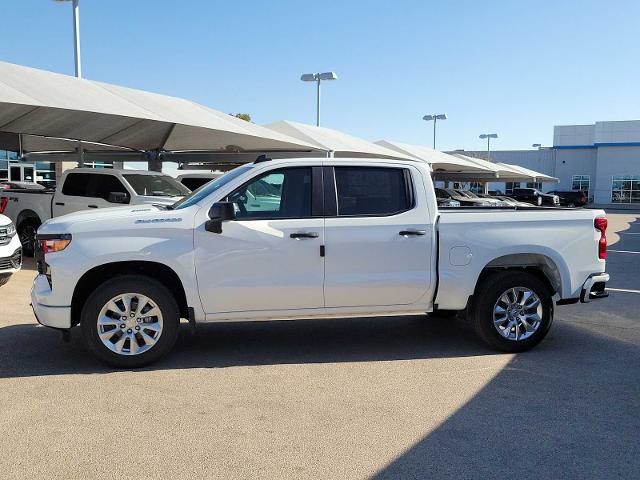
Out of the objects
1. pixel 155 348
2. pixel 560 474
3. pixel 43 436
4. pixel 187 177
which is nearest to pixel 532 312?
pixel 560 474

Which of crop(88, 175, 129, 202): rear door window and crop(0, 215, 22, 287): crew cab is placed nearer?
crop(0, 215, 22, 287): crew cab

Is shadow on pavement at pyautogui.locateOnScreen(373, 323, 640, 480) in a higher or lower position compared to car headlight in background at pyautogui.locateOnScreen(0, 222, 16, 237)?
lower

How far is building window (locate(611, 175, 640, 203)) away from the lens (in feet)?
192

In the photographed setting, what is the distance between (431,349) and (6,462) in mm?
3924

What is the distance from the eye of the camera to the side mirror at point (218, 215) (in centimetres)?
531

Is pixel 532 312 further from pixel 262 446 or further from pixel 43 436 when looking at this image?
pixel 43 436

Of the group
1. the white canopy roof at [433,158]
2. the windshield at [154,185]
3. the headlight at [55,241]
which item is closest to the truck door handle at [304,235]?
the headlight at [55,241]

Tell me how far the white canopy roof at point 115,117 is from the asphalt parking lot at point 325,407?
620cm

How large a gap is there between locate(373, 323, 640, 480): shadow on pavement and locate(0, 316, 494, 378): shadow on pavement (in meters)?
0.94

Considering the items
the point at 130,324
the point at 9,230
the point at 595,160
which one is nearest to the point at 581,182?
the point at 595,160

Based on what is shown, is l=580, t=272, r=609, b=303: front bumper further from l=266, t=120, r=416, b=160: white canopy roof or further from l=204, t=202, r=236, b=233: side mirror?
l=266, t=120, r=416, b=160: white canopy roof

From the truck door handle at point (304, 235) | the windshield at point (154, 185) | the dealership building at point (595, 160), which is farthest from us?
the dealership building at point (595, 160)

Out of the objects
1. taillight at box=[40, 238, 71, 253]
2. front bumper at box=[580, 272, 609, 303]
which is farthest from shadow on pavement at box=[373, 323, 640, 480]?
taillight at box=[40, 238, 71, 253]

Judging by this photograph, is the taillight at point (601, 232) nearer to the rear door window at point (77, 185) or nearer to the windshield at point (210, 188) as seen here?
the windshield at point (210, 188)
